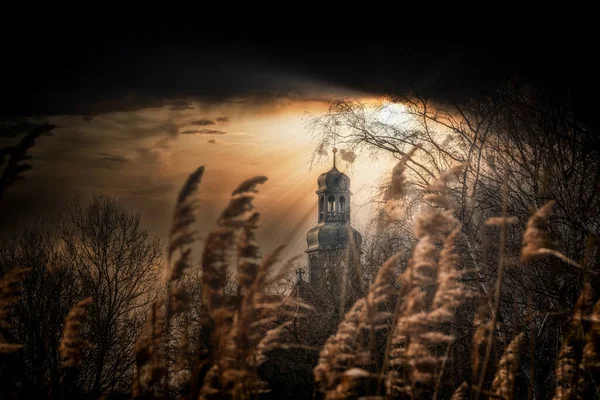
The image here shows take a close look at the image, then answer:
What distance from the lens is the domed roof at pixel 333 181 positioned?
168 ft

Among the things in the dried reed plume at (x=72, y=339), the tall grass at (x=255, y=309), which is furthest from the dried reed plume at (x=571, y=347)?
the dried reed plume at (x=72, y=339)

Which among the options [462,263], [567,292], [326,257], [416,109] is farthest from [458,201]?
[326,257]

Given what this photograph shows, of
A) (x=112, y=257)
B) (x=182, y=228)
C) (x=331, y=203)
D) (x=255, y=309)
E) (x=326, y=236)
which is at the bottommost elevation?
(x=255, y=309)

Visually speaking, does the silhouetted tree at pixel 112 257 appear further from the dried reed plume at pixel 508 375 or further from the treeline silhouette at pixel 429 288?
the dried reed plume at pixel 508 375

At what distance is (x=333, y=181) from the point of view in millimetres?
51250

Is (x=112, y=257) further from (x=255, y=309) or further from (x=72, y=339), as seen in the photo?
(x=255, y=309)

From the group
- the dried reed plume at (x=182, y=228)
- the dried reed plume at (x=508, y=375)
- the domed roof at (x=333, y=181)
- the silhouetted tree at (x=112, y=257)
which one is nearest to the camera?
the dried reed plume at (x=182, y=228)

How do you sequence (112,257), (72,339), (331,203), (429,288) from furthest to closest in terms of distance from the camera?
(331,203), (112,257), (429,288), (72,339)

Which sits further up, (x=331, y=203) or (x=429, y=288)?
(x=331, y=203)

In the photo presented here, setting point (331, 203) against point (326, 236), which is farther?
point (331, 203)

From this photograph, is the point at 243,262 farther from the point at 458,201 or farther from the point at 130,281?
the point at 130,281

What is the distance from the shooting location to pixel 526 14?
768cm

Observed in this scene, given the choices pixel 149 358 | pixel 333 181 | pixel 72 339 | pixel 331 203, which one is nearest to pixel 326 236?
pixel 331 203

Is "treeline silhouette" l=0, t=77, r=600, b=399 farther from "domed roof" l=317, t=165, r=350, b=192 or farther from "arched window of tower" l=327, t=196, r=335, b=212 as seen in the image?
"arched window of tower" l=327, t=196, r=335, b=212
